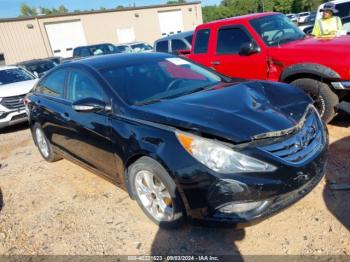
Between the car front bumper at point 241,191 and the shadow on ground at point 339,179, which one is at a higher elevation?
the car front bumper at point 241,191

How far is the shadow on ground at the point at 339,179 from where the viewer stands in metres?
3.06

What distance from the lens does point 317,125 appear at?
3137 mm

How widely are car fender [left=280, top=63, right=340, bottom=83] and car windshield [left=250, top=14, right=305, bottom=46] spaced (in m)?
0.61

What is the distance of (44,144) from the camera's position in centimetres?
524

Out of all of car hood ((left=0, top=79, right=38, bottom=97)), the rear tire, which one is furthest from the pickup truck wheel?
car hood ((left=0, top=79, right=38, bottom=97))

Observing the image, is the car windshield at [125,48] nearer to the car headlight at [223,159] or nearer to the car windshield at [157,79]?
the car windshield at [157,79]

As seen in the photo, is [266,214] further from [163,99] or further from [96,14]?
[96,14]

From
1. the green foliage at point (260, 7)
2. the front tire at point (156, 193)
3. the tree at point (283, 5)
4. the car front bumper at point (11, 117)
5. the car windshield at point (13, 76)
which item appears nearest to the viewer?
the front tire at point (156, 193)

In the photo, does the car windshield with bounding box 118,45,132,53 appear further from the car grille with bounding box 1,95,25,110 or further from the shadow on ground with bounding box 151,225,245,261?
the shadow on ground with bounding box 151,225,245,261

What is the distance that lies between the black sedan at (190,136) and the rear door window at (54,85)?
0.08 meters

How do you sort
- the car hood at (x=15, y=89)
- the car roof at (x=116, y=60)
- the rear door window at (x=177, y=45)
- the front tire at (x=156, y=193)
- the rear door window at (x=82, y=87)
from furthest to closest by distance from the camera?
the rear door window at (x=177, y=45), the car hood at (x=15, y=89), the car roof at (x=116, y=60), the rear door window at (x=82, y=87), the front tire at (x=156, y=193)

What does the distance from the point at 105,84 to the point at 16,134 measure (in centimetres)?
539

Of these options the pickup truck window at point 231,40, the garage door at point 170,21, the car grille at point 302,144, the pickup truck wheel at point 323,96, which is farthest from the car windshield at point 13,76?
the garage door at point 170,21

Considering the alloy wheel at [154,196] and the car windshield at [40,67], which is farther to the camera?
the car windshield at [40,67]
